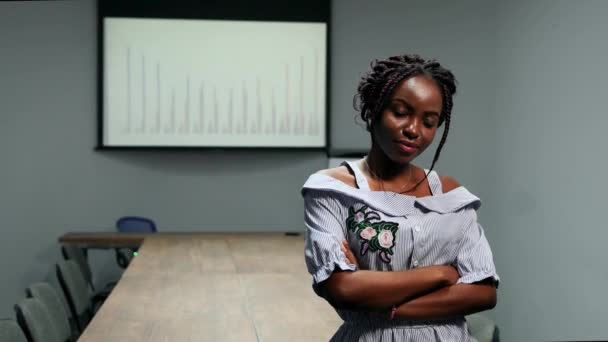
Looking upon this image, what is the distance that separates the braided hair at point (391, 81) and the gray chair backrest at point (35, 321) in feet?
5.66

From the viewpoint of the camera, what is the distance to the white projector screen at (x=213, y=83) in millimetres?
6172

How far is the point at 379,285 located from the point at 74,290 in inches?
114

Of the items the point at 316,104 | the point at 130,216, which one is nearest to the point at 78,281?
the point at 130,216

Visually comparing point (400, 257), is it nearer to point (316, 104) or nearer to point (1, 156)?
point (316, 104)

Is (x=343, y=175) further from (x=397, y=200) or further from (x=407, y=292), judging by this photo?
(x=407, y=292)

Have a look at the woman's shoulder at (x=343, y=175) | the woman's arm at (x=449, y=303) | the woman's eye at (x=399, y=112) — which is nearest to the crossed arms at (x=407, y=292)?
the woman's arm at (x=449, y=303)

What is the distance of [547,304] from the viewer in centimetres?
514

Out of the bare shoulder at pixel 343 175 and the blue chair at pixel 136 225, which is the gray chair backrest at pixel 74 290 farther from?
the bare shoulder at pixel 343 175

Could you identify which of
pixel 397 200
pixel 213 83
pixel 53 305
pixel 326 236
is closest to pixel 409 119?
pixel 397 200

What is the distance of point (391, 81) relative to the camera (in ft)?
4.34

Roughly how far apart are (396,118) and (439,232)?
21 centimetres

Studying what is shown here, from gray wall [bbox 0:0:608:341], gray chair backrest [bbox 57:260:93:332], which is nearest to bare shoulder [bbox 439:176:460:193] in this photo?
gray chair backrest [bbox 57:260:93:332]

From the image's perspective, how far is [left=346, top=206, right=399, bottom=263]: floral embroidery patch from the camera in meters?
1.30

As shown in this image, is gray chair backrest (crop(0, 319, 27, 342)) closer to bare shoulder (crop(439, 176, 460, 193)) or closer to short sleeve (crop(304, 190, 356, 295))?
short sleeve (crop(304, 190, 356, 295))
